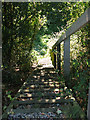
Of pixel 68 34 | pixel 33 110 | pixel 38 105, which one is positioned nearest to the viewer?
pixel 33 110

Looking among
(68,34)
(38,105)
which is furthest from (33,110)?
(68,34)

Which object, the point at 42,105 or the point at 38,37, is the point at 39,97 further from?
the point at 38,37

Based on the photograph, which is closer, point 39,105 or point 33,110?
point 33,110

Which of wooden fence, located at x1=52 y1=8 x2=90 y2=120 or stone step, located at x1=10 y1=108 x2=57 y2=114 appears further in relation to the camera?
stone step, located at x1=10 y1=108 x2=57 y2=114

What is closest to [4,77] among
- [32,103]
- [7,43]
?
[7,43]

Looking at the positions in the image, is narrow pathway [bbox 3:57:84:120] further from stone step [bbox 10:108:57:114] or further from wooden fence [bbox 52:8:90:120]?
wooden fence [bbox 52:8:90:120]

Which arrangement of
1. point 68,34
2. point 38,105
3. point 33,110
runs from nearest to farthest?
point 33,110
point 38,105
point 68,34

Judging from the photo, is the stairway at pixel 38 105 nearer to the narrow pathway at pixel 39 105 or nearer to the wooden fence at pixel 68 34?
the narrow pathway at pixel 39 105

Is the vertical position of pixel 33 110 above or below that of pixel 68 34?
below

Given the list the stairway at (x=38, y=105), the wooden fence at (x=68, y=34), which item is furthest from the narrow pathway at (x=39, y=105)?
the wooden fence at (x=68, y=34)

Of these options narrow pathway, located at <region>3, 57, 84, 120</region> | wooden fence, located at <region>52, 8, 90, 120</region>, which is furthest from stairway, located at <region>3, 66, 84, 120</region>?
wooden fence, located at <region>52, 8, 90, 120</region>

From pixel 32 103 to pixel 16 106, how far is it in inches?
11.5

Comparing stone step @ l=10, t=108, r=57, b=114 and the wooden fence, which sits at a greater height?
the wooden fence

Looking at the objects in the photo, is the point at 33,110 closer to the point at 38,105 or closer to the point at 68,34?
the point at 38,105
